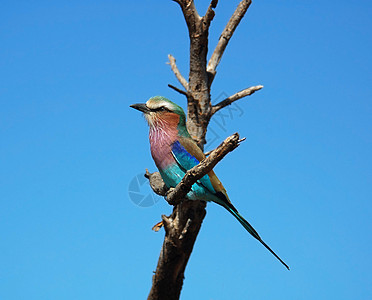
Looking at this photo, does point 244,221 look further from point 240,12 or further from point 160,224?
point 240,12

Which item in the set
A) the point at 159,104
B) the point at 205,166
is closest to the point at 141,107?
the point at 159,104

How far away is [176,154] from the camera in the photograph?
415 cm

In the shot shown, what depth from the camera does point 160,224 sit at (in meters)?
5.30

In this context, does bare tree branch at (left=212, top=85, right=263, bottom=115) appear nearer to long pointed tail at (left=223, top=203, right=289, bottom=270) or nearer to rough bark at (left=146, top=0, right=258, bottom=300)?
rough bark at (left=146, top=0, right=258, bottom=300)

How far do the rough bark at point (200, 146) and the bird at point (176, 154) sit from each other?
256 mm

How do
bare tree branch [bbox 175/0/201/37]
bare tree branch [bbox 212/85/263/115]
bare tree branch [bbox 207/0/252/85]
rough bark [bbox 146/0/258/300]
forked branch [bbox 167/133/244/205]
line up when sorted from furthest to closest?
1. bare tree branch [bbox 207/0/252/85]
2. bare tree branch [bbox 212/85/263/115]
3. bare tree branch [bbox 175/0/201/37]
4. rough bark [bbox 146/0/258/300]
5. forked branch [bbox 167/133/244/205]

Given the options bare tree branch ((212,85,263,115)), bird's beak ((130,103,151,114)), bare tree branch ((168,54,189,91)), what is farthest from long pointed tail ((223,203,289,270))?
bare tree branch ((168,54,189,91))

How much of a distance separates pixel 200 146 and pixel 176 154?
2.17 metres

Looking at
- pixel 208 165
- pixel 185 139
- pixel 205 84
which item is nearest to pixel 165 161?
pixel 185 139

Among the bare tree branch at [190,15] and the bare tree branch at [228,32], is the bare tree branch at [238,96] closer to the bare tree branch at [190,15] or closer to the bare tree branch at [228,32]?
the bare tree branch at [228,32]

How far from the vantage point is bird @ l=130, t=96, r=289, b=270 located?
414 centimetres

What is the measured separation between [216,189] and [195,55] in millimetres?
2694

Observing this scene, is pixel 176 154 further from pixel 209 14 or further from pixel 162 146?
pixel 209 14

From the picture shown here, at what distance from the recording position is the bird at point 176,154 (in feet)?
13.6
